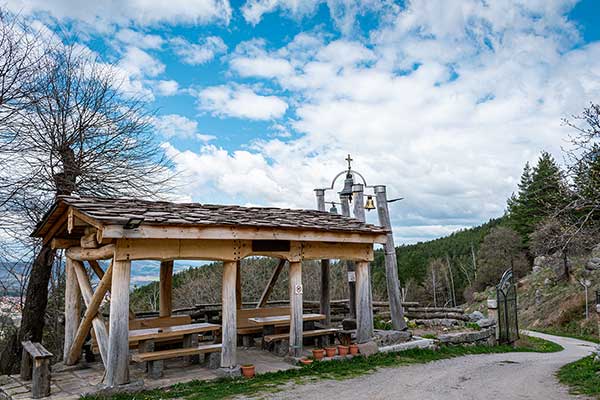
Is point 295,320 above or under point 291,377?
above

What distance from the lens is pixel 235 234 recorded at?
7000 millimetres

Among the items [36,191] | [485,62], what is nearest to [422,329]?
[485,62]

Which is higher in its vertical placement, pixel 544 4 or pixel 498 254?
pixel 544 4

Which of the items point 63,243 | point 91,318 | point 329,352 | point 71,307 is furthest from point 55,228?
point 329,352

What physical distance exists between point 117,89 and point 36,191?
10.2 feet

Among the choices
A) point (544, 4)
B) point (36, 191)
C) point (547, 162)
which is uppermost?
point (547, 162)

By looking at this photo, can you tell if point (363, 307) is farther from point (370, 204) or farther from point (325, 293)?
point (370, 204)

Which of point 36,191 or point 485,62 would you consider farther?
point 485,62

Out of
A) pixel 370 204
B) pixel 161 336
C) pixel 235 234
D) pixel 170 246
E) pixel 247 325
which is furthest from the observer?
pixel 370 204

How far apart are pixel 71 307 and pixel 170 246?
286cm

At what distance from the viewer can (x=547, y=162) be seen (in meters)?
34.3

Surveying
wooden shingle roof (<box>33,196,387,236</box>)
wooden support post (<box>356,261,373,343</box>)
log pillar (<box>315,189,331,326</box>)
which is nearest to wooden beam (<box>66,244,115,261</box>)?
wooden shingle roof (<box>33,196,387,236</box>)

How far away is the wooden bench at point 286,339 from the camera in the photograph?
859 centimetres

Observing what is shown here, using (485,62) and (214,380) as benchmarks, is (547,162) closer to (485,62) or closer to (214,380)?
(485,62)
